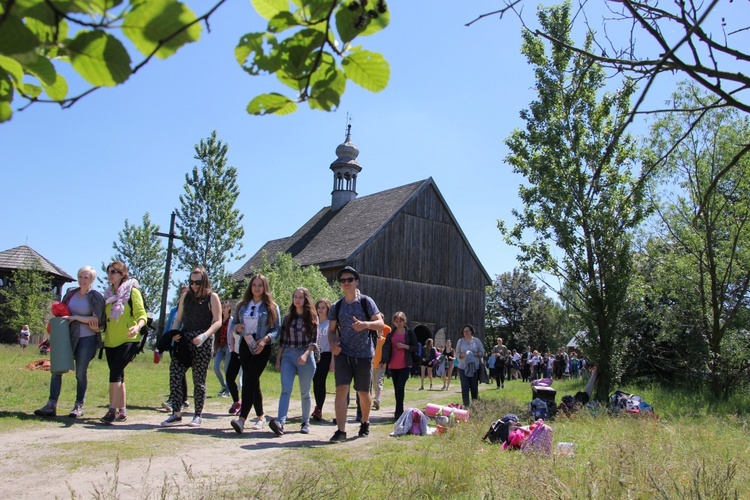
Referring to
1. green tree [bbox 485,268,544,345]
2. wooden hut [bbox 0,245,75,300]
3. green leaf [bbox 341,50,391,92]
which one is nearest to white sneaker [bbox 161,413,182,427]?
green leaf [bbox 341,50,391,92]

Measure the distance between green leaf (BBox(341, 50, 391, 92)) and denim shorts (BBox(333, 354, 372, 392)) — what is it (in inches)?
230

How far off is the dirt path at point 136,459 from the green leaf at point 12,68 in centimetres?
278

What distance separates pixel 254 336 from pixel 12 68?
6272 millimetres

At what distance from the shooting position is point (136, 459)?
5.15 m

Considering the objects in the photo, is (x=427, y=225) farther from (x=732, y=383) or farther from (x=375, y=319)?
(x=375, y=319)

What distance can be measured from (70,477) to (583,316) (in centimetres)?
1157

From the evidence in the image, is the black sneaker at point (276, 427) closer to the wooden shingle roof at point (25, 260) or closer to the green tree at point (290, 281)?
the green tree at point (290, 281)

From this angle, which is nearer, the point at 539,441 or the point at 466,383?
the point at 539,441

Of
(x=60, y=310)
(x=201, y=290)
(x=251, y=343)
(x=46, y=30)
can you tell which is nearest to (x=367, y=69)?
(x=46, y=30)

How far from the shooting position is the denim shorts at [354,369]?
22.7 feet

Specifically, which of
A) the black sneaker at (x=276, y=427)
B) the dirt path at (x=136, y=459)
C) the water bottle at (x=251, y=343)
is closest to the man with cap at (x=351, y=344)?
the dirt path at (x=136, y=459)

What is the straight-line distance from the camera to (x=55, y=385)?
24.0 ft

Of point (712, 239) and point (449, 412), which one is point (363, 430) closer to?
point (449, 412)

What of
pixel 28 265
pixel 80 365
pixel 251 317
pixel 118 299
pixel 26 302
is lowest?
pixel 80 365
